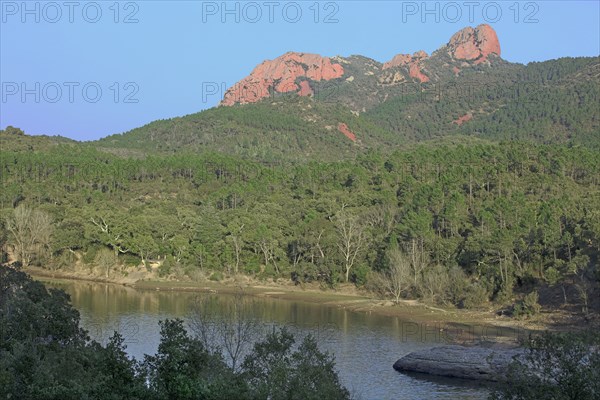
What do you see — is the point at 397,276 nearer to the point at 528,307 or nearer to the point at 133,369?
the point at 528,307

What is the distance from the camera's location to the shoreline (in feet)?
162

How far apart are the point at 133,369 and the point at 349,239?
52.4 m

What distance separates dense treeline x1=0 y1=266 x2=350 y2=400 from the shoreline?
81.1 feet

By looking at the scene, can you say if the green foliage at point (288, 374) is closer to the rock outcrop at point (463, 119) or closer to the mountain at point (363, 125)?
the mountain at point (363, 125)

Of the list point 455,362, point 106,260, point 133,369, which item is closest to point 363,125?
point 106,260

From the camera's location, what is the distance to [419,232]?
2589 inches

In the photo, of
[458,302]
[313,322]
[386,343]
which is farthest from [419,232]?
[386,343]

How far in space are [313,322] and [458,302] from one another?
42.8ft

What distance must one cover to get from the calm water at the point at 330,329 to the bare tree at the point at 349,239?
28.1ft

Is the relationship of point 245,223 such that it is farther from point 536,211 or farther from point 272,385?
point 272,385

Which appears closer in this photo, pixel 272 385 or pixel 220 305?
pixel 272 385

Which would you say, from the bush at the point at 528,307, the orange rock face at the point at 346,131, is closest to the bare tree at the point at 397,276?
the bush at the point at 528,307

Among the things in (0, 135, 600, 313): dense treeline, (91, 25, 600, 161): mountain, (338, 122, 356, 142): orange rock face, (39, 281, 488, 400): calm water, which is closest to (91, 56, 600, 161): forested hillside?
(91, 25, 600, 161): mountain

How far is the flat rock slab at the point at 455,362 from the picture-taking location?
37.7m
